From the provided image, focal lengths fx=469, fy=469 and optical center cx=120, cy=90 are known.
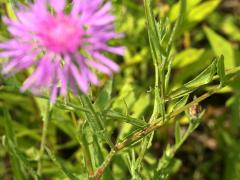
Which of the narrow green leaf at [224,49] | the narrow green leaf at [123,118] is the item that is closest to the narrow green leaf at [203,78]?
the narrow green leaf at [123,118]

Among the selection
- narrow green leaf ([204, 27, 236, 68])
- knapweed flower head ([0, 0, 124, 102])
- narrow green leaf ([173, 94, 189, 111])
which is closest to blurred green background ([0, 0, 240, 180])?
narrow green leaf ([204, 27, 236, 68])

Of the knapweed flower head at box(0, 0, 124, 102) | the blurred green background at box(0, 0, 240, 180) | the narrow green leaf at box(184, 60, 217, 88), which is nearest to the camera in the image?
the knapweed flower head at box(0, 0, 124, 102)

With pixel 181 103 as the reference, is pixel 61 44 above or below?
above

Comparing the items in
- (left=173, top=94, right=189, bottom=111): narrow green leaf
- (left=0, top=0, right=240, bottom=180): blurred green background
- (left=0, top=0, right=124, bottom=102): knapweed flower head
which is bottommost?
(left=0, top=0, right=240, bottom=180): blurred green background

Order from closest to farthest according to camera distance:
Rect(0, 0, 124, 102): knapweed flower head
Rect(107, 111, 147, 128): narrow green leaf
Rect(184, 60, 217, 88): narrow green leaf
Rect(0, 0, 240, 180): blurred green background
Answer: Rect(0, 0, 124, 102): knapweed flower head → Rect(107, 111, 147, 128): narrow green leaf → Rect(184, 60, 217, 88): narrow green leaf → Rect(0, 0, 240, 180): blurred green background

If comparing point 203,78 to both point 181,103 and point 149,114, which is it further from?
point 149,114

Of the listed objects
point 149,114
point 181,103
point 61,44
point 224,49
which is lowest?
point 149,114

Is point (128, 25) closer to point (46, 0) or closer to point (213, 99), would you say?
point (213, 99)

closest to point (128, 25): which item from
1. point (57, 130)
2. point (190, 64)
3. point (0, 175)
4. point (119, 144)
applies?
point (190, 64)

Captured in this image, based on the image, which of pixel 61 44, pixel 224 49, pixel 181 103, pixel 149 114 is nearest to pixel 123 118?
pixel 181 103

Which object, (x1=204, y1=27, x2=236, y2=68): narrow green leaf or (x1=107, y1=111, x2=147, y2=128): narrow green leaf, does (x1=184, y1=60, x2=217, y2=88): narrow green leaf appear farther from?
(x1=204, y1=27, x2=236, y2=68): narrow green leaf
